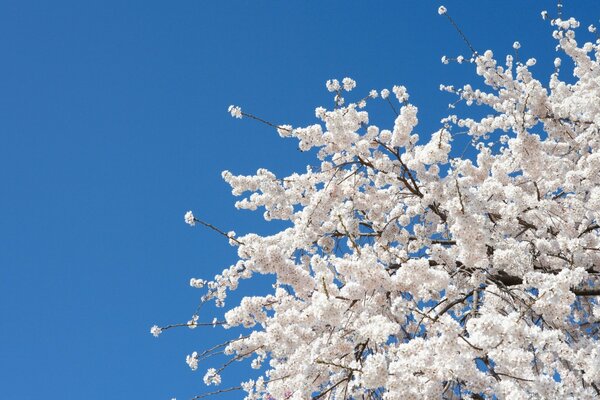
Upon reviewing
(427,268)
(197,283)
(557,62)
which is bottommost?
(427,268)

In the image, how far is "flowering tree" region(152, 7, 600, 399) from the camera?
164 inches

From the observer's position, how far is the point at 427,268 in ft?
15.6

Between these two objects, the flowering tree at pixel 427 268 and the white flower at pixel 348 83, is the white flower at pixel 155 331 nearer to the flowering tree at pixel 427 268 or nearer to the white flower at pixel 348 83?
the flowering tree at pixel 427 268

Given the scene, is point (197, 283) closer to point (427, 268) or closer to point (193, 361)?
point (193, 361)

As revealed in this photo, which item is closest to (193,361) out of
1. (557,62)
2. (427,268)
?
(427,268)

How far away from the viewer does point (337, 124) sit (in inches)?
252

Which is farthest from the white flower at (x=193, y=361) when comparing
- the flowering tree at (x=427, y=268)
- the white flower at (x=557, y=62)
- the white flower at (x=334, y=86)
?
the white flower at (x=557, y=62)

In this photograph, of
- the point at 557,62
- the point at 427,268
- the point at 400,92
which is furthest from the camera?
the point at 557,62

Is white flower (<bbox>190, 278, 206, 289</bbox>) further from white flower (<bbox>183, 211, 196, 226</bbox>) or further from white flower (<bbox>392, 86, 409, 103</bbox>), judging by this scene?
white flower (<bbox>392, 86, 409, 103</bbox>)

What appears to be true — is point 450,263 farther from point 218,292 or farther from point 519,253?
point 218,292

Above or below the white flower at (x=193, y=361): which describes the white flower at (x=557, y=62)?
above

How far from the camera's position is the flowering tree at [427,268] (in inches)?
164

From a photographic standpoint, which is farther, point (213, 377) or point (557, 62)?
point (557, 62)

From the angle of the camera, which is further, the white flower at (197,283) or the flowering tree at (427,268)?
the white flower at (197,283)
